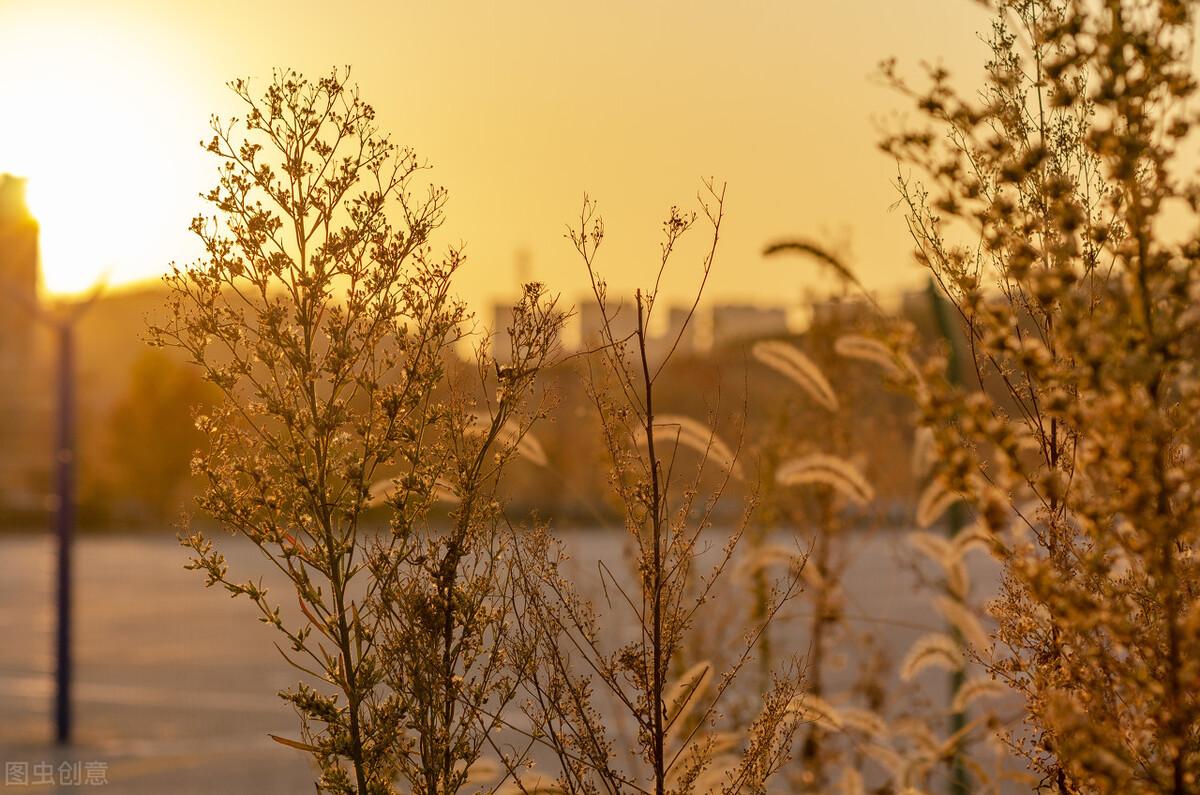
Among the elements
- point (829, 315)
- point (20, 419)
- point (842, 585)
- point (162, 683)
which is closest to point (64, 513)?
point (162, 683)

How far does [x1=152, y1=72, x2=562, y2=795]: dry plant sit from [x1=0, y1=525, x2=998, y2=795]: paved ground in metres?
1.85

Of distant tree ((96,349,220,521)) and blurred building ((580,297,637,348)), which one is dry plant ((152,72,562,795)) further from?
distant tree ((96,349,220,521))

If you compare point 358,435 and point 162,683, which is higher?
point 358,435

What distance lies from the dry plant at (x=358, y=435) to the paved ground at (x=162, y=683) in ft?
6.07

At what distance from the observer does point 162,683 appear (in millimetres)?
17719

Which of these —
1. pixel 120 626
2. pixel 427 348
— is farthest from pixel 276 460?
pixel 120 626

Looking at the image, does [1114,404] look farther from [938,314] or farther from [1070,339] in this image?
[938,314]

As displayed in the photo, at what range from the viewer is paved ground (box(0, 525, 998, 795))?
11.2 meters

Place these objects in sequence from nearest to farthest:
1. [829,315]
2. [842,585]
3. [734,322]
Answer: [842,585] → [829,315] → [734,322]

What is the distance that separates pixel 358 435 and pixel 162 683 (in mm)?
15395

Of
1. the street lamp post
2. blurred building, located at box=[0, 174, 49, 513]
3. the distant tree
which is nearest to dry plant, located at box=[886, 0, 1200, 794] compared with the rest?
the street lamp post

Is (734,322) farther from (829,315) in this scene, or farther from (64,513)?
(64,513)

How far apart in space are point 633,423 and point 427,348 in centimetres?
68

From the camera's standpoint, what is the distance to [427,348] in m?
3.30
